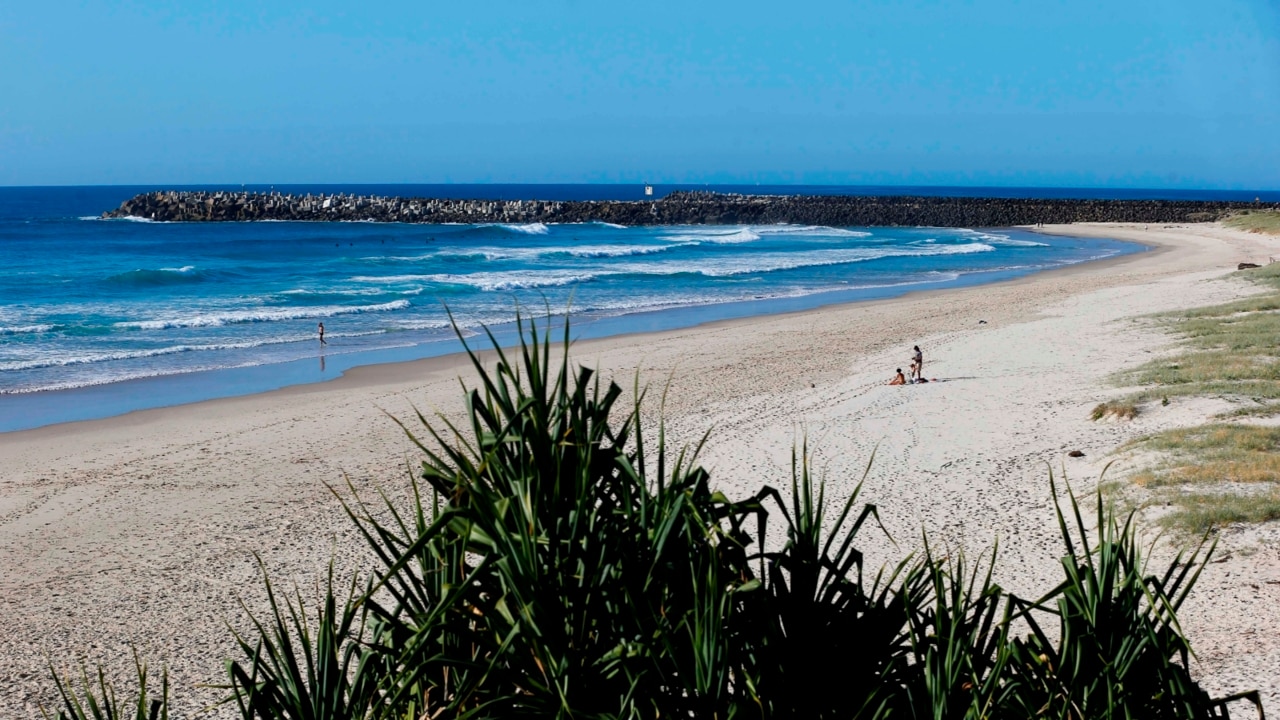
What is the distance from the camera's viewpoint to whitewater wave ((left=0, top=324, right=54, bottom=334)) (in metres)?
25.0

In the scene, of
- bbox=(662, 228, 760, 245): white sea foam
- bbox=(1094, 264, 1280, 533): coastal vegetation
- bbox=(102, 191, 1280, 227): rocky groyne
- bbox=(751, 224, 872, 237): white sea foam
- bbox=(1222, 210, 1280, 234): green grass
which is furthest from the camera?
bbox=(102, 191, 1280, 227): rocky groyne

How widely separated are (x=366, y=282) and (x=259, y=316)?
864 cm

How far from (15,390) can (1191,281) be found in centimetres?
2761

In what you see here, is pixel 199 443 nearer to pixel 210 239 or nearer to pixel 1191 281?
pixel 1191 281

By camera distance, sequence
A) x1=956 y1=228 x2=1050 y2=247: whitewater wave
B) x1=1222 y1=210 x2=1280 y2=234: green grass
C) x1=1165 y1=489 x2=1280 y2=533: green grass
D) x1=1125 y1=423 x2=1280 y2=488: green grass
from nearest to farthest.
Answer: x1=1165 y1=489 x2=1280 y2=533: green grass
x1=1125 y1=423 x2=1280 y2=488: green grass
x1=1222 y1=210 x2=1280 y2=234: green grass
x1=956 y1=228 x2=1050 y2=247: whitewater wave

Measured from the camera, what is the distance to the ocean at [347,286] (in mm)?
20938

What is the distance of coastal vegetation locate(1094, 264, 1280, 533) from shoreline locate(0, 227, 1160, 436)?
1186 cm

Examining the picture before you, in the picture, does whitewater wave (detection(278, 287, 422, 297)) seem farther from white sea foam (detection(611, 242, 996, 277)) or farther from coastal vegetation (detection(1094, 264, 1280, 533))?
coastal vegetation (detection(1094, 264, 1280, 533))

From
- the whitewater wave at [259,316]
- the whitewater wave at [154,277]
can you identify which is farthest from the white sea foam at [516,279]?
the whitewater wave at [154,277]

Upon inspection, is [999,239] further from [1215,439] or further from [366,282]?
[1215,439]

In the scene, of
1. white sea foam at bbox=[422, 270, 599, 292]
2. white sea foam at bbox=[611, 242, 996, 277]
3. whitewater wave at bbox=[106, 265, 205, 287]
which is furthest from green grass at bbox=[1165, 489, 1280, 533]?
whitewater wave at bbox=[106, 265, 205, 287]

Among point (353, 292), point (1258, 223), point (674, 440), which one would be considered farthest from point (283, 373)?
point (1258, 223)

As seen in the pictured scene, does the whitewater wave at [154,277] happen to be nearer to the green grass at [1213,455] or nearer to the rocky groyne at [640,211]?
the green grass at [1213,455]

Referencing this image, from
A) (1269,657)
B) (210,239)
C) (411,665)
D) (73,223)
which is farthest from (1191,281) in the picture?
(73,223)
